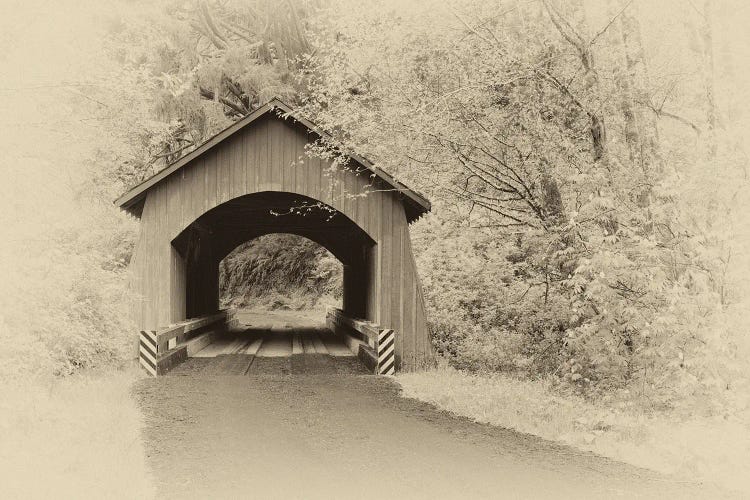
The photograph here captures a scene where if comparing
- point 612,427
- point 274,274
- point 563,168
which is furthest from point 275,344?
point 274,274

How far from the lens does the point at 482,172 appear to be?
10984 millimetres

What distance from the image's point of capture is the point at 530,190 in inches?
412

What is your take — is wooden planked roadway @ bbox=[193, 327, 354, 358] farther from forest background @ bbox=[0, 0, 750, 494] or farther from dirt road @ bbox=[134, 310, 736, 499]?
dirt road @ bbox=[134, 310, 736, 499]

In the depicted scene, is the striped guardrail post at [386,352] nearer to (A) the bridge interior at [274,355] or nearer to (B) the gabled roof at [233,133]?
(A) the bridge interior at [274,355]

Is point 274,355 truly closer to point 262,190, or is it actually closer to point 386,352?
point 386,352

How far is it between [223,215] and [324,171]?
523 cm

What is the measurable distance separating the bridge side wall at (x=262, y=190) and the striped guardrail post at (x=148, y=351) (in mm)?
877

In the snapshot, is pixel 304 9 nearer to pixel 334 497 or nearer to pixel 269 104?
pixel 269 104

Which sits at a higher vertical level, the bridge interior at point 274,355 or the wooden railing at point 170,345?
the wooden railing at point 170,345

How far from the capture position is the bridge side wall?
38.6 feet

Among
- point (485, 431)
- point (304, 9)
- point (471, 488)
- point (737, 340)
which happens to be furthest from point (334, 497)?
point (304, 9)

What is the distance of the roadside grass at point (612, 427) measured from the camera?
566cm

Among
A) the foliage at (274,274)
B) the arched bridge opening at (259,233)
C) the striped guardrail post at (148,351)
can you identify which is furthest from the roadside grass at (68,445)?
the foliage at (274,274)

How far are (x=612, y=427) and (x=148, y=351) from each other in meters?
6.90
